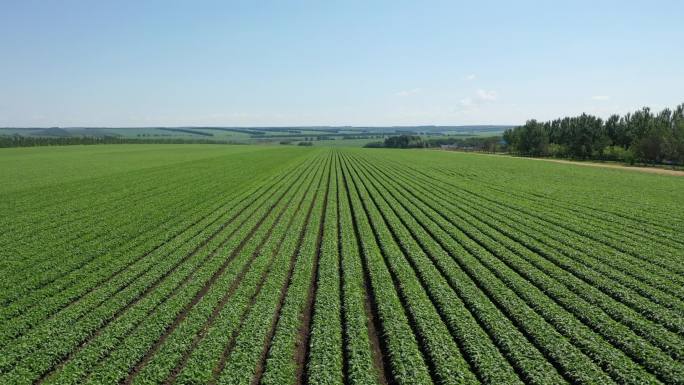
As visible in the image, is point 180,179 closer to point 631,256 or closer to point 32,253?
point 32,253

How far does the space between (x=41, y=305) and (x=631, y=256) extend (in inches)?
869

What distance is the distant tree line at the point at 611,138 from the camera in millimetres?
62594

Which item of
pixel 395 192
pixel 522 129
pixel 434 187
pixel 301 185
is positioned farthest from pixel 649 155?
pixel 301 185

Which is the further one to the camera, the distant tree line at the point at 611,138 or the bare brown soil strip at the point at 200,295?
the distant tree line at the point at 611,138

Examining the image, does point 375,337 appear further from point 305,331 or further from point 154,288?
point 154,288

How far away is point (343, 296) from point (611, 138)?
3659 inches

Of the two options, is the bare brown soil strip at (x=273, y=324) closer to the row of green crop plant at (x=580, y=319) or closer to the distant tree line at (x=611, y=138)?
the row of green crop plant at (x=580, y=319)

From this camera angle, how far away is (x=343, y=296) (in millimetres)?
11922

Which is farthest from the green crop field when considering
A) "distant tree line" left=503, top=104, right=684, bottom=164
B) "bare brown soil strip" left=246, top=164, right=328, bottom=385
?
"distant tree line" left=503, top=104, right=684, bottom=164

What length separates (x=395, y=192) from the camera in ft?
107

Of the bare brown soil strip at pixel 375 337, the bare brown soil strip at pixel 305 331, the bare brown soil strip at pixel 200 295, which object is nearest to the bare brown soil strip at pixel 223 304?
the bare brown soil strip at pixel 200 295

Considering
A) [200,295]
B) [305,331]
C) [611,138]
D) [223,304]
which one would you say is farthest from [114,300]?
[611,138]

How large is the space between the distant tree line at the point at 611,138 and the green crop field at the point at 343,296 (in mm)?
52353

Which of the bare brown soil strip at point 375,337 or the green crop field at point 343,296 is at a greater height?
the green crop field at point 343,296
